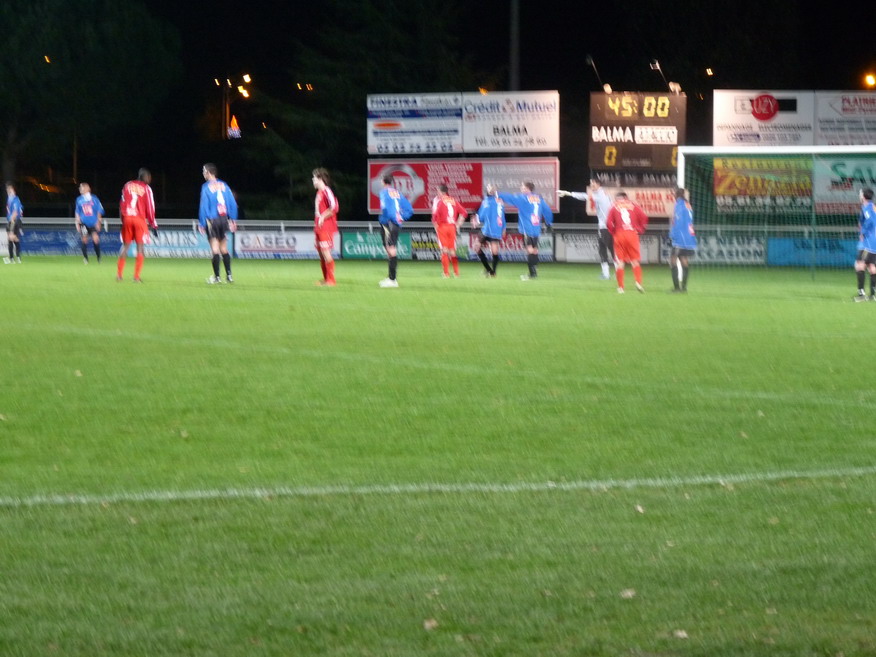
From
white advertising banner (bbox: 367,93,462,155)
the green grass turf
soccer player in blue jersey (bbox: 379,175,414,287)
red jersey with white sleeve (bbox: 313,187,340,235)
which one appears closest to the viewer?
the green grass turf

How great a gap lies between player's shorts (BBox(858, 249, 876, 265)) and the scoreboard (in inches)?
577

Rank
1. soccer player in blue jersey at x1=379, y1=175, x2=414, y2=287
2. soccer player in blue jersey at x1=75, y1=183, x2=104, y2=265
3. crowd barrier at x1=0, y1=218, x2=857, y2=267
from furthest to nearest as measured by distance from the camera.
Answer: crowd barrier at x1=0, y1=218, x2=857, y2=267 < soccer player in blue jersey at x1=75, y1=183, x2=104, y2=265 < soccer player in blue jersey at x1=379, y1=175, x2=414, y2=287

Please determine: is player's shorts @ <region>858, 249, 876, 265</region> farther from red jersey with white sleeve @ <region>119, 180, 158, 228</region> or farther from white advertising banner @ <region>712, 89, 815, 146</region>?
white advertising banner @ <region>712, 89, 815, 146</region>

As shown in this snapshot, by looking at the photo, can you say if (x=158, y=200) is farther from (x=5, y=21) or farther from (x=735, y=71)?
(x=735, y=71)

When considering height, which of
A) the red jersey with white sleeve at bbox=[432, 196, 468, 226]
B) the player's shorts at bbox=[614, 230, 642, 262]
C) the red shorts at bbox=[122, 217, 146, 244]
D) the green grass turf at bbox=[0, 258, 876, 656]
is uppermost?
the red jersey with white sleeve at bbox=[432, 196, 468, 226]

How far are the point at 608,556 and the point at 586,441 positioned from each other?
8.56ft

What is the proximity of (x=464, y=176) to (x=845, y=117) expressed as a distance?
418 inches

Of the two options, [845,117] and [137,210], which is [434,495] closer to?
[137,210]

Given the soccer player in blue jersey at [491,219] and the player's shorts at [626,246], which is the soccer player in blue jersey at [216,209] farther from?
the player's shorts at [626,246]

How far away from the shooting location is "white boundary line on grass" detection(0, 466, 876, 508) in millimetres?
6270

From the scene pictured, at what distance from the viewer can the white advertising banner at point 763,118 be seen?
36.4m

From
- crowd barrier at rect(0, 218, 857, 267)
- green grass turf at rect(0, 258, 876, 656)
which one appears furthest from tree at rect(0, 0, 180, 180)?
green grass turf at rect(0, 258, 876, 656)

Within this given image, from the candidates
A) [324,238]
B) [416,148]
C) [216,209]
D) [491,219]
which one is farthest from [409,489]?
[416,148]

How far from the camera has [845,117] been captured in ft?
122
